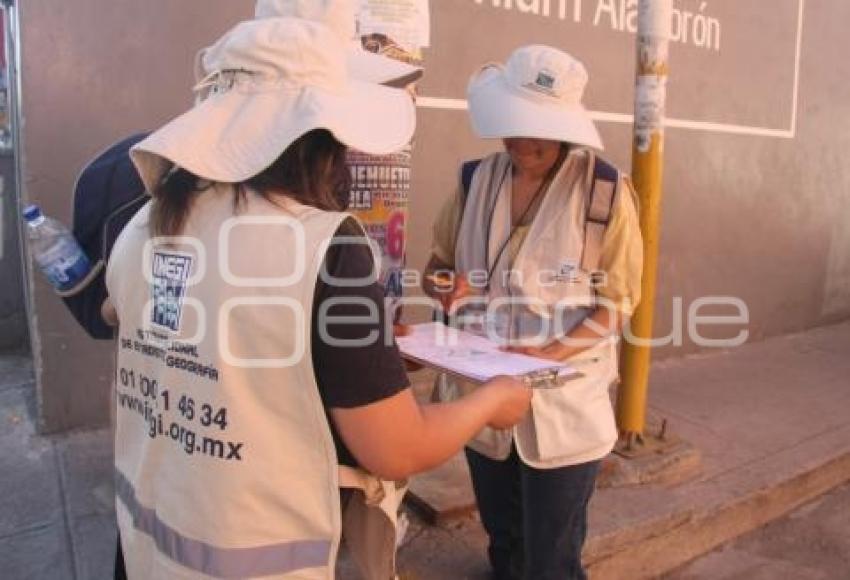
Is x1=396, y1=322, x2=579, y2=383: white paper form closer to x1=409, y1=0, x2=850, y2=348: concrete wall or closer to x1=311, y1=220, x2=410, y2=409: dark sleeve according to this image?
x1=311, y1=220, x2=410, y2=409: dark sleeve

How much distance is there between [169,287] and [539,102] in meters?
1.26

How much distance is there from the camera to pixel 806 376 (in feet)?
19.1

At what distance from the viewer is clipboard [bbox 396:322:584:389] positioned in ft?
5.95

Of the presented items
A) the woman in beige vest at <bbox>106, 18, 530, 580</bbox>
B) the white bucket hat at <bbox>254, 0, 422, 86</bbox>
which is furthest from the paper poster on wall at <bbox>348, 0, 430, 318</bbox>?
the woman in beige vest at <bbox>106, 18, 530, 580</bbox>

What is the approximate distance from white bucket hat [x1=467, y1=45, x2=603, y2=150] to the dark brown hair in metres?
0.91

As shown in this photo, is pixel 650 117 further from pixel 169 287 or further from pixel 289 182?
pixel 169 287

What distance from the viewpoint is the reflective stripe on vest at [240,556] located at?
138cm

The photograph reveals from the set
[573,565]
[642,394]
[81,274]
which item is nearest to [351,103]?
[81,274]

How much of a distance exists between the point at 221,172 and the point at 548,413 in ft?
4.27

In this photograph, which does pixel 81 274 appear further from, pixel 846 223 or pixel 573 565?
pixel 846 223

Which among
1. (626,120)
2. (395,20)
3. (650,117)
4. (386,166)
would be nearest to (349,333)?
(386,166)

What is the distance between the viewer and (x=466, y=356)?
200cm

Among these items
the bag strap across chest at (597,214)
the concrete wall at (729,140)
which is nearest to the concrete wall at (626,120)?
the concrete wall at (729,140)

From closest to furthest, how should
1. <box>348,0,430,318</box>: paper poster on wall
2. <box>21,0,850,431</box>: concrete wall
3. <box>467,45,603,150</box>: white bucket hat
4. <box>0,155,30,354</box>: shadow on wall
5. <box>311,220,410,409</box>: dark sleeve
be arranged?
1. <box>311,220,410,409</box>: dark sleeve
2. <box>467,45,603,150</box>: white bucket hat
3. <box>348,0,430,318</box>: paper poster on wall
4. <box>21,0,850,431</box>: concrete wall
5. <box>0,155,30,354</box>: shadow on wall
